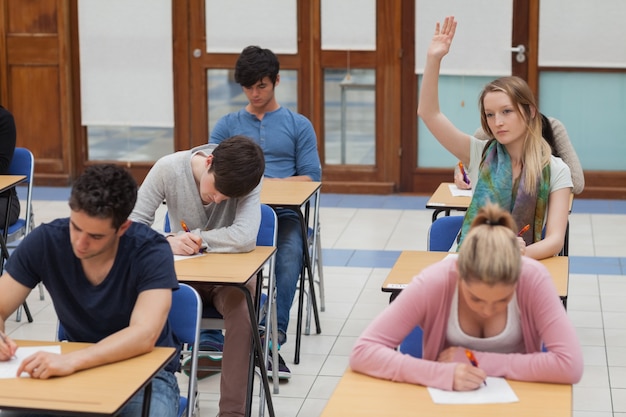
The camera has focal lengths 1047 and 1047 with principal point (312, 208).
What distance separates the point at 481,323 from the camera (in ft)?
8.50

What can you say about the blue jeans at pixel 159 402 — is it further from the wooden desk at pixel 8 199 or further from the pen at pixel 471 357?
the wooden desk at pixel 8 199

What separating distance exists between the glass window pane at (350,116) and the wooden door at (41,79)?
208 centimetres

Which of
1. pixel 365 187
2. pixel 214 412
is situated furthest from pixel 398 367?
pixel 365 187

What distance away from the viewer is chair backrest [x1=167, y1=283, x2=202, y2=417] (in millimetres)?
3006

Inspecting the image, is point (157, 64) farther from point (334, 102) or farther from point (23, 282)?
point (23, 282)

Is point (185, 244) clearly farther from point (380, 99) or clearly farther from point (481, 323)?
point (380, 99)

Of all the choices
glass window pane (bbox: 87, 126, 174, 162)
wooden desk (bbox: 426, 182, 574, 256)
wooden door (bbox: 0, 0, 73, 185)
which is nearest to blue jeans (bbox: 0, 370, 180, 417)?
wooden desk (bbox: 426, 182, 574, 256)

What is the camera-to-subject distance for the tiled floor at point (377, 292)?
4199mm

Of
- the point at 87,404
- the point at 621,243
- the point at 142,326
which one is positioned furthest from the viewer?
the point at 621,243

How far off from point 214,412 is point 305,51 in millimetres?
4454

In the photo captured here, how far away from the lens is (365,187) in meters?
8.09

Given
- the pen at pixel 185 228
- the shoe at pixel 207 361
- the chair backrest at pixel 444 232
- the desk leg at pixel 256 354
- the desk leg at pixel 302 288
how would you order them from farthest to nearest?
the desk leg at pixel 302 288 → the shoe at pixel 207 361 → the chair backrest at pixel 444 232 → the pen at pixel 185 228 → the desk leg at pixel 256 354

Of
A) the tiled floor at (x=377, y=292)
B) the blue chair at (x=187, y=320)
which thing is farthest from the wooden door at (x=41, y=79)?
the blue chair at (x=187, y=320)

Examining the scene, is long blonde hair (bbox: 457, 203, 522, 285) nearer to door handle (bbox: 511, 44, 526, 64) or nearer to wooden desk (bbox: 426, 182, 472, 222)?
wooden desk (bbox: 426, 182, 472, 222)
